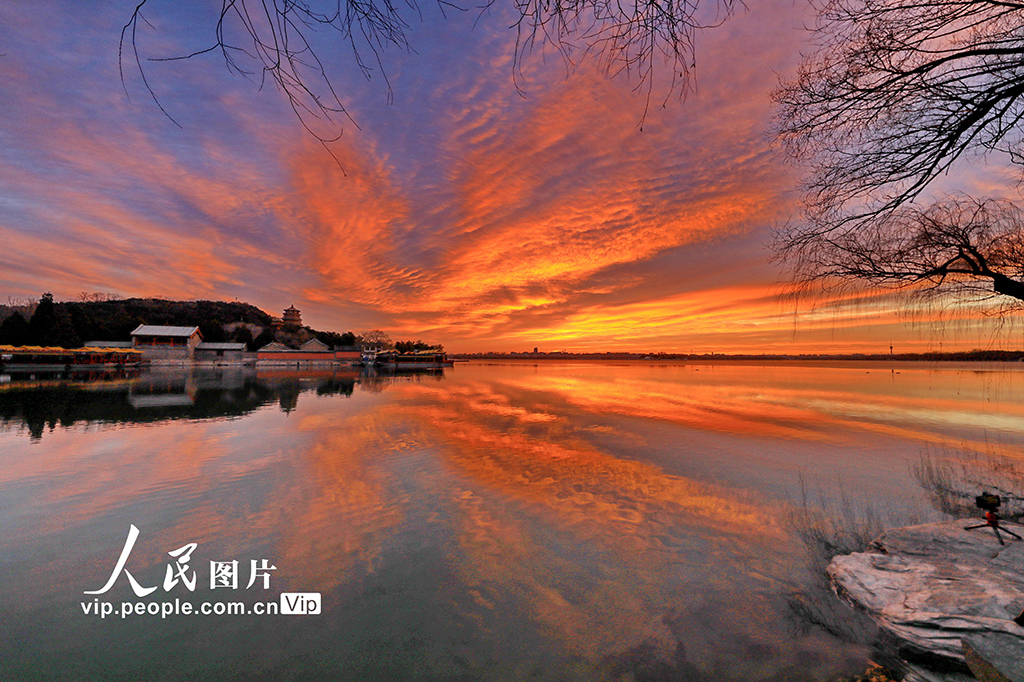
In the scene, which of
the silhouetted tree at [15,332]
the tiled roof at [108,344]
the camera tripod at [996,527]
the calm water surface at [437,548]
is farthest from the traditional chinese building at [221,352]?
the camera tripod at [996,527]

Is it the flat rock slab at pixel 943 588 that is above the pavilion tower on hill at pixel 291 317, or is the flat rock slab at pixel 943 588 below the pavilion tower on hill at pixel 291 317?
below

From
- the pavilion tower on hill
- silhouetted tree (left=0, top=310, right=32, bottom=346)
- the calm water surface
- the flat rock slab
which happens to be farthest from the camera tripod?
the pavilion tower on hill

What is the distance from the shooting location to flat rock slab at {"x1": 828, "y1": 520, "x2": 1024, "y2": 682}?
3.39 m

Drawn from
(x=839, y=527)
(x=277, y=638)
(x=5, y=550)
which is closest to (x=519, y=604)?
(x=277, y=638)

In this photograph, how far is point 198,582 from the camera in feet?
16.1

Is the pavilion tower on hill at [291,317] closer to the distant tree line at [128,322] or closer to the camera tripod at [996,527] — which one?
the distant tree line at [128,322]

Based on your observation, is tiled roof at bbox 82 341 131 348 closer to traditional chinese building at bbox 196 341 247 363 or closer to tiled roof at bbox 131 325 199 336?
tiled roof at bbox 131 325 199 336

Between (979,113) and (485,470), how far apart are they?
33.3 ft

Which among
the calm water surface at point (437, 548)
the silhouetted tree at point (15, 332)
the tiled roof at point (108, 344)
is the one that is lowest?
the calm water surface at point (437, 548)

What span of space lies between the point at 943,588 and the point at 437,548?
6437mm

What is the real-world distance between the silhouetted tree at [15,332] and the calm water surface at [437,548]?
77.4m

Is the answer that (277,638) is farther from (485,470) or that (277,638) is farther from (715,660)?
(485,470)

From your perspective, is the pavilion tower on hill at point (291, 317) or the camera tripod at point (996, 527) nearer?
the camera tripod at point (996, 527)

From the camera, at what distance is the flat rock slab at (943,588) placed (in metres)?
3.39
